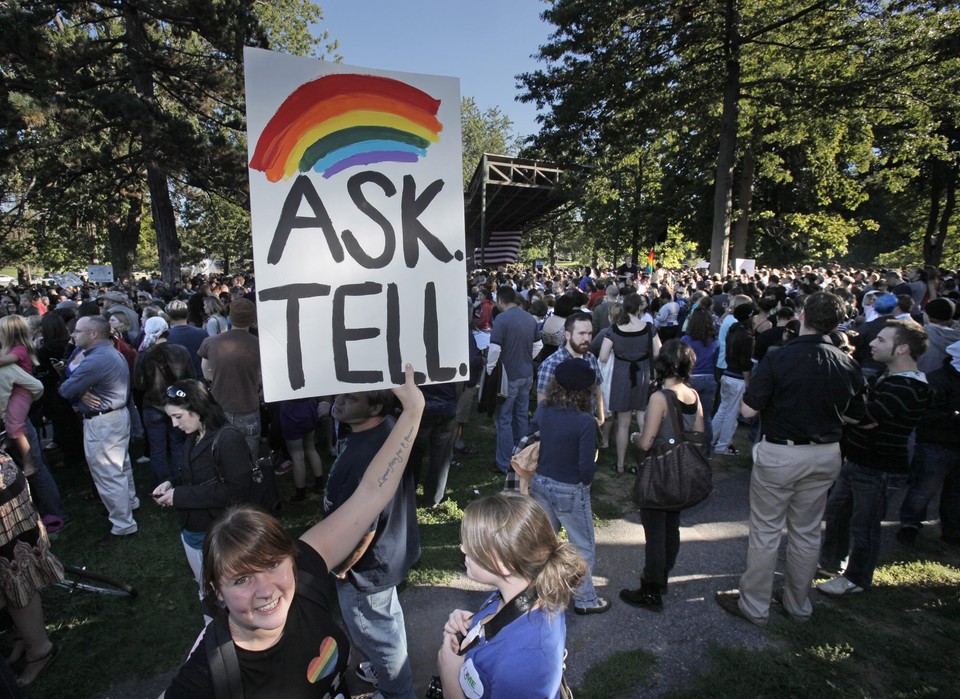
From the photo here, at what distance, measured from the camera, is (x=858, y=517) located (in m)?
3.55

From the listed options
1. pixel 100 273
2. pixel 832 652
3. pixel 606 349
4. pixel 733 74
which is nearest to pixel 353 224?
pixel 832 652

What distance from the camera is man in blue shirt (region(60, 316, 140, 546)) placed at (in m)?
4.04

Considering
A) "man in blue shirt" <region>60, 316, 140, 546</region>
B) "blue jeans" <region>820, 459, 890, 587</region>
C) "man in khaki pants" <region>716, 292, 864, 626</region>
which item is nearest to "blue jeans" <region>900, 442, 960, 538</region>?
"blue jeans" <region>820, 459, 890, 587</region>

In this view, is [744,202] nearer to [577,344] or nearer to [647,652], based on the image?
[577,344]

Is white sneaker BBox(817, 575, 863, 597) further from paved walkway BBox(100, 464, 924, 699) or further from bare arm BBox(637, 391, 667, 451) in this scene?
bare arm BBox(637, 391, 667, 451)

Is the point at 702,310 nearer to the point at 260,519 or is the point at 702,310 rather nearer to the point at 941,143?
the point at 260,519

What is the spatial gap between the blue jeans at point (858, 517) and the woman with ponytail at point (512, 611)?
9.81 feet

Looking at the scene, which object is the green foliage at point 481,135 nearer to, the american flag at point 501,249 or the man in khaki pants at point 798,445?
the american flag at point 501,249

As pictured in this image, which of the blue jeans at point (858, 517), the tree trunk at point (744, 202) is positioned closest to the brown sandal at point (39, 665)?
the blue jeans at point (858, 517)

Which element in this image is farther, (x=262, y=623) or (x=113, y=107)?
(x=113, y=107)

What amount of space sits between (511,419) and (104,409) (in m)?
3.80

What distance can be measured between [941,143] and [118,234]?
102 ft

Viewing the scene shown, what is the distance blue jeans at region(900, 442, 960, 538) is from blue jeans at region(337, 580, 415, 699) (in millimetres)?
4416

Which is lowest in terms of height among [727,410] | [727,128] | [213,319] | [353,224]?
[727,410]
